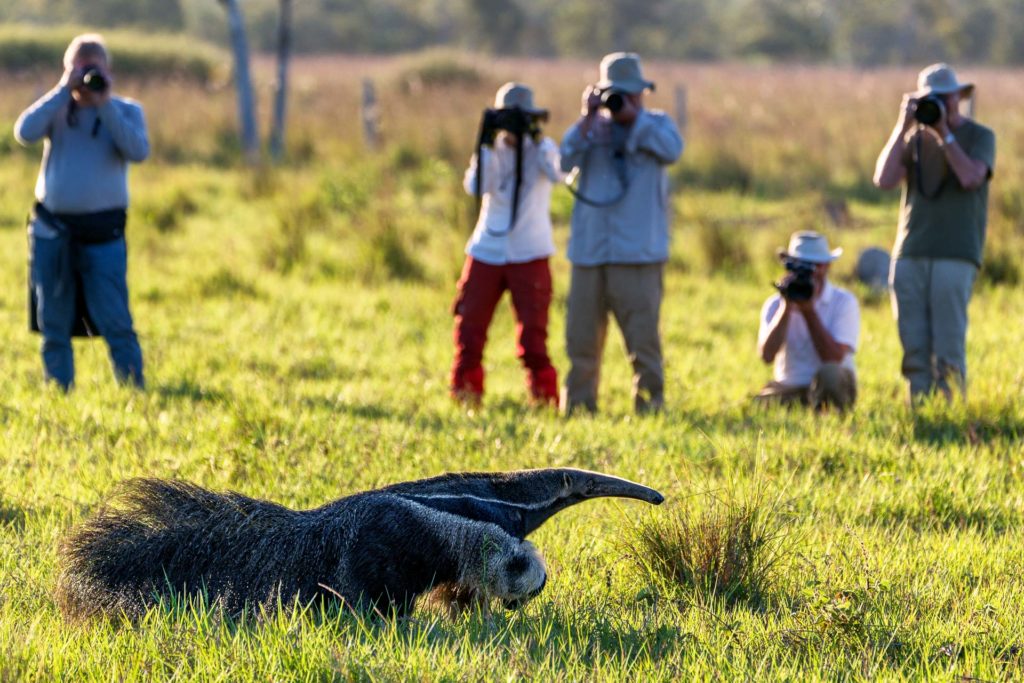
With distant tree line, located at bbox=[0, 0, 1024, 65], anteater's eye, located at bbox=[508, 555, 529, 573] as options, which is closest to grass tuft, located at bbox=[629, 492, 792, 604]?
anteater's eye, located at bbox=[508, 555, 529, 573]

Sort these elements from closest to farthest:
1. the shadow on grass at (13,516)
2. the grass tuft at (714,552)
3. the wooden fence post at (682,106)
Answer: the grass tuft at (714,552)
the shadow on grass at (13,516)
the wooden fence post at (682,106)

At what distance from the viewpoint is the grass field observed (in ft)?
11.2

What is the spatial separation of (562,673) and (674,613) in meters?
0.74

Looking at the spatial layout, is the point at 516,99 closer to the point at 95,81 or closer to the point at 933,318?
the point at 95,81

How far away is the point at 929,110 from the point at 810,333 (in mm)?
1276

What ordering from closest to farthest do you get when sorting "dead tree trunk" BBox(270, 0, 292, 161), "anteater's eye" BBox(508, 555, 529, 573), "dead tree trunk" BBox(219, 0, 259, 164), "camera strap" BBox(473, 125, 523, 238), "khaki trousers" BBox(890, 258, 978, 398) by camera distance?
"anteater's eye" BBox(508, 555, 529, 573) → "khaki trousers" BBox(890, 258, 978, 398) → "camera strap" BBox(473, 125, 523, 238) → "dead tree trunk" BBox(219, 0, 259, 164) → "dead tree trunk" BBox(270, 0, 292, 161)

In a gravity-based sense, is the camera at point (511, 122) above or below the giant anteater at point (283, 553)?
above

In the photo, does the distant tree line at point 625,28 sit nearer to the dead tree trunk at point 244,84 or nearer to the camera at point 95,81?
the dead tree trunk at point 244,84

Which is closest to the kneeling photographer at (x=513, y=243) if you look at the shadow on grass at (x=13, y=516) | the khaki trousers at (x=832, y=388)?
the khaki trousers at (x=832, y=388)

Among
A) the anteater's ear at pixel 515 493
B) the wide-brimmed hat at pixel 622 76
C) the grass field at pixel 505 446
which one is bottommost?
the grass field at pixel 505 446

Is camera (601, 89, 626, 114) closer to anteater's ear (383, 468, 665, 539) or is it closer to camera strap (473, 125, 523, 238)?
camera strap (473, 125, 523, 238)

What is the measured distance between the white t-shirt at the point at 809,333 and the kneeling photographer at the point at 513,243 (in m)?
1.24

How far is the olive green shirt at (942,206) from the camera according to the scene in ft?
22.3

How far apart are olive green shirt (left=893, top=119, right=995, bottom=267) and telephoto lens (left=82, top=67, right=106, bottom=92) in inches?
165
